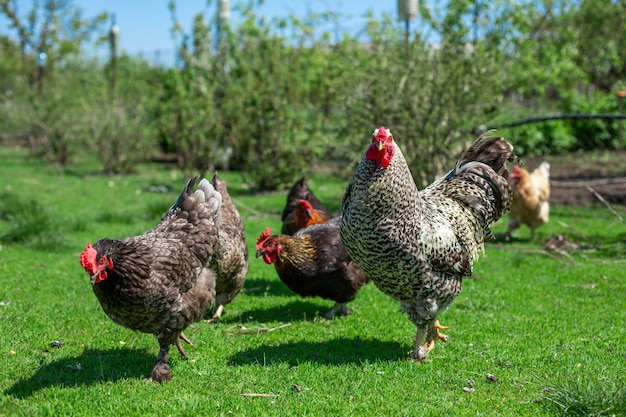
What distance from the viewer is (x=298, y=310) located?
6898 millimetres

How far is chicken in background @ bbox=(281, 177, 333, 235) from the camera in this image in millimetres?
7777

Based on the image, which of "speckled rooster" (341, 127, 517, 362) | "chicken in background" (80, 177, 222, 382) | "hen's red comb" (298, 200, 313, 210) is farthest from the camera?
"hen's red comb" (298, 200, 313, 210)

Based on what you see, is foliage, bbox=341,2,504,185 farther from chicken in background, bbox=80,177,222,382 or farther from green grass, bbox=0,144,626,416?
chicken in background, bbox=80,177,222,382

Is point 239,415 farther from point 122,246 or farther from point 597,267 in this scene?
point 597,267

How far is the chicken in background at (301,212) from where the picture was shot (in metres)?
7.78

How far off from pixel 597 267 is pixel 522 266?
3.20 feet

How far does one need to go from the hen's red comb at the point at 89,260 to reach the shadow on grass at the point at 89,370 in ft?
3.19

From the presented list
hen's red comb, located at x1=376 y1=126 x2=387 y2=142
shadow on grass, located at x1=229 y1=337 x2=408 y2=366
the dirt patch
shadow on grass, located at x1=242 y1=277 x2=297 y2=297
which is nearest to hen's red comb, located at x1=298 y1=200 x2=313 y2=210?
shadow on grass, located at x1=242 y1=277 x2=297 y2=297

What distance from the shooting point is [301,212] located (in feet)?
25.6

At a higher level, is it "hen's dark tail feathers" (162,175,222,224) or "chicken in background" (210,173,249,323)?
"hen's dark tail feathers" (162,175,222,224)

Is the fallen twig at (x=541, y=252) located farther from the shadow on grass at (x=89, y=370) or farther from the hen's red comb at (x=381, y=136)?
the shadow on grass at (x=89, y=370)

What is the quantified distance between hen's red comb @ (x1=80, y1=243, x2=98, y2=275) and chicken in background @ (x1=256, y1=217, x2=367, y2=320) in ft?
7.35

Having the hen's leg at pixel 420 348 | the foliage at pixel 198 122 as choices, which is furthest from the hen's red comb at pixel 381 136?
the foliage at pixel 198 122

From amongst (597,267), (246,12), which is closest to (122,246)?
(597,267)
